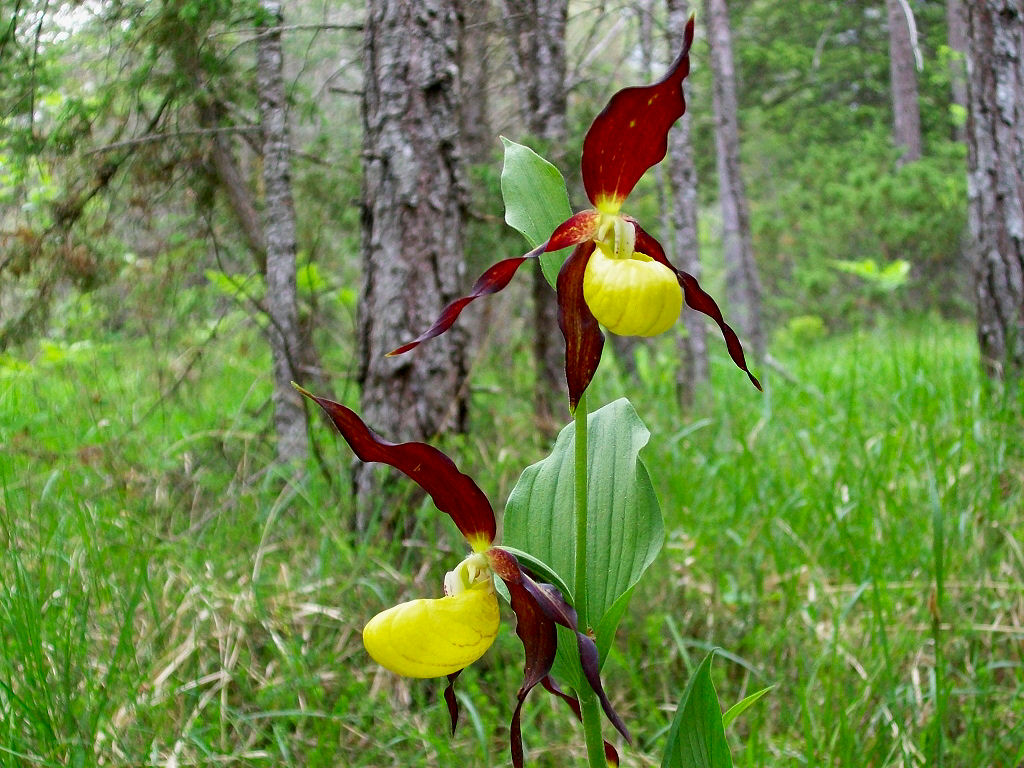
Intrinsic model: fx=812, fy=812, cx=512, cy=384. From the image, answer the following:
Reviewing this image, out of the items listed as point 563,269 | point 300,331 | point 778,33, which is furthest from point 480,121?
point 778,33

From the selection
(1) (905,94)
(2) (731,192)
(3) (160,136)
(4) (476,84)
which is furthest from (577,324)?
(1) (905,94)

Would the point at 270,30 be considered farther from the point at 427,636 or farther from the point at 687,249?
the point at 687,249

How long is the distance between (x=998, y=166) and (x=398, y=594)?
245cm

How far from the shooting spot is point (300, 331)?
2.68 meters

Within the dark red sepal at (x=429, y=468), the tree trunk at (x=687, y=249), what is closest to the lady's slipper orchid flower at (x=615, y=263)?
the dark red sepal at (x=429, y=468)

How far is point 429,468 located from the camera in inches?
41.1

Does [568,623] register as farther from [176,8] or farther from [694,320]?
[694,320]

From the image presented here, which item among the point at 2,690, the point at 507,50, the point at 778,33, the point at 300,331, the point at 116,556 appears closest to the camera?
the point at 2,690

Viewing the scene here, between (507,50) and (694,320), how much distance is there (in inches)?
67.8

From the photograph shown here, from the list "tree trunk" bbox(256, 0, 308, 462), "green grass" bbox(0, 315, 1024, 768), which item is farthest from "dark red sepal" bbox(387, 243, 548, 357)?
"tree trunk" bbox(256, 0, 308, 462)

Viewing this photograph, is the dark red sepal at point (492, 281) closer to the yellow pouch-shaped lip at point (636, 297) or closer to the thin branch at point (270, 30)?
the yellow pouch-shaped lip at point (636, 297)

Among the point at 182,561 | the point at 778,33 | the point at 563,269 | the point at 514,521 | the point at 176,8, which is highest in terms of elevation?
the point at 778,33

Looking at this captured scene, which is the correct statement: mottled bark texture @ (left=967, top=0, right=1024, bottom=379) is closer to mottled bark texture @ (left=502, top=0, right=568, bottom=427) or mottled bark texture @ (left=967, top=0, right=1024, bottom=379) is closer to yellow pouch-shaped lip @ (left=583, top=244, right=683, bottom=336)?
mottled bark texture @ (left=502, top=0, right=568, bottom=427)

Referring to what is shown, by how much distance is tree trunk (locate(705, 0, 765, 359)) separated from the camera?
18.3ft
